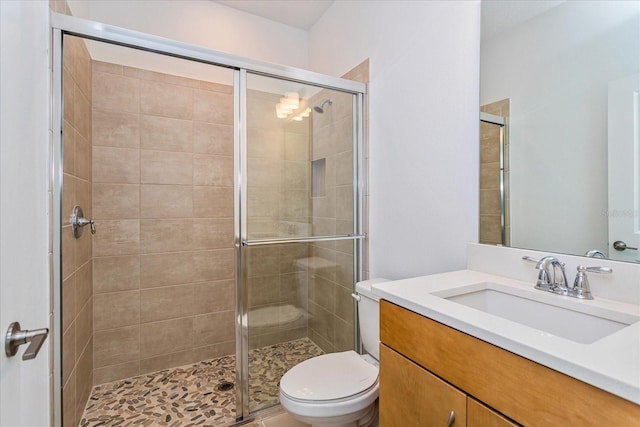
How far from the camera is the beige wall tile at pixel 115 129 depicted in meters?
1.97

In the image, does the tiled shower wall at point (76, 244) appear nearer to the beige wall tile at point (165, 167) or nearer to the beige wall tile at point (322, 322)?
the beige wall tile at point (165, 167)

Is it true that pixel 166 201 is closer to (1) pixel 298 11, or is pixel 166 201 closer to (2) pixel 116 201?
(2) pixel 116 201

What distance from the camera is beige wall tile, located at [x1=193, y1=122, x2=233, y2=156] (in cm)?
229

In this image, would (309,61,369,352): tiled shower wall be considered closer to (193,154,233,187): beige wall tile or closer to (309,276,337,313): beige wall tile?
(309,276,337,313): beige wall tile

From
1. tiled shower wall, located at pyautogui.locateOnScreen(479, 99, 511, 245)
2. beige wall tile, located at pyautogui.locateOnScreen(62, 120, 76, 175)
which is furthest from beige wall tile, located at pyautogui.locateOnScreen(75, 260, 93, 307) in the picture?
tiled shower wall, located at pyautogui.locateOnScreen(479, 99, 511, 245)

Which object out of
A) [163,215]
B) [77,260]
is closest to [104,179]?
[163,215]

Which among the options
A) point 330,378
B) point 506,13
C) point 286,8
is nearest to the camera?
point 506,13

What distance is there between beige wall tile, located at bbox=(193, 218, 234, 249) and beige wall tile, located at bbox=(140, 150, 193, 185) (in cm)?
34

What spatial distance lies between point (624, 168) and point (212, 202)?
2.30 metres

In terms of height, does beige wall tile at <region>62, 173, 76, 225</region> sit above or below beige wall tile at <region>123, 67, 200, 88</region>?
below

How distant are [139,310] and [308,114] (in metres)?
1.83

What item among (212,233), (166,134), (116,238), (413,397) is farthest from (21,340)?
(166,134)

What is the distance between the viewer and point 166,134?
2.19 metres

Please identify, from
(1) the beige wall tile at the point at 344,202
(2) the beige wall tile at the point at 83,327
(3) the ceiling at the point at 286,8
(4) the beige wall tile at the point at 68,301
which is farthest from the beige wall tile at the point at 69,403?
(3) the ceiling at the point at 286,8
